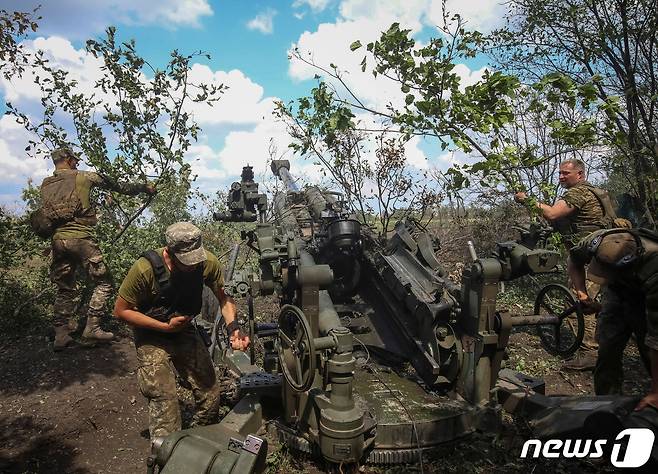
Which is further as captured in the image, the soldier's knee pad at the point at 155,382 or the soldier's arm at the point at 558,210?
the soldier's arm at the point at 558,210

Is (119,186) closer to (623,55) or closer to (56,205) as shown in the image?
(56,205)

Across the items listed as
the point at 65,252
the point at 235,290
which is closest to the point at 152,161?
the point at 65,252

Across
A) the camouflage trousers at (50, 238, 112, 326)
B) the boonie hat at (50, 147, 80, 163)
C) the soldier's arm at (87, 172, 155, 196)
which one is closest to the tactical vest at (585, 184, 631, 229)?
the soldier's arm at (87, 172, 155, 196)

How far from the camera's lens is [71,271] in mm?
6457

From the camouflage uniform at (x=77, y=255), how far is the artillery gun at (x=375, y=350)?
1885 mm

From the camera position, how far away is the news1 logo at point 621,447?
2.38 m

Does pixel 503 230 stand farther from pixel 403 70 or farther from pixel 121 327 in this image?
pixel 121 327

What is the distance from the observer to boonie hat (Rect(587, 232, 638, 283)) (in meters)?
3.33

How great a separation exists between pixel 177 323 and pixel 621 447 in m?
3.30

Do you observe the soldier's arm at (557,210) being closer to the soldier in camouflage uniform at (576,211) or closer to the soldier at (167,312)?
the soldier in camouflage uniform at (576,211)

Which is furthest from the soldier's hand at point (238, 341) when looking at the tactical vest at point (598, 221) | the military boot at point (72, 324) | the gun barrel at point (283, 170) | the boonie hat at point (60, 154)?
the gun barrel at point (283, 170)

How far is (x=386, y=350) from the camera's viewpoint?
5691 mm

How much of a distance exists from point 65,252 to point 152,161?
1.80 m

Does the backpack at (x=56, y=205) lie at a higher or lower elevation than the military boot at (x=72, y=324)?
higher
